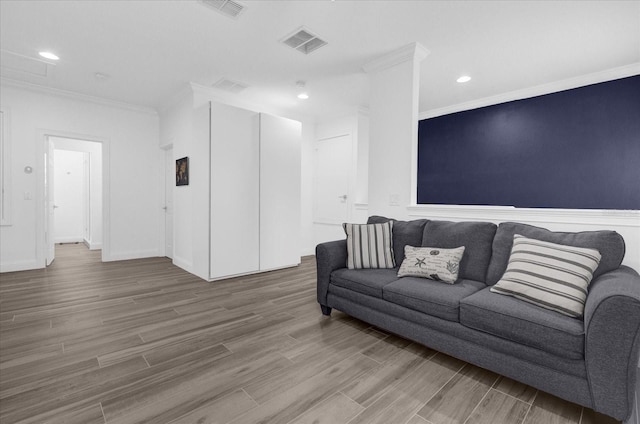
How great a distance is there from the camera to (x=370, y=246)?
2.87m

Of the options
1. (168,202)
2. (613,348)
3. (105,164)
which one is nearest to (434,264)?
(613,348)

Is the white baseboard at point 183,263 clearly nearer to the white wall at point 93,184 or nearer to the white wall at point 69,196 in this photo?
the white wall at point 93,184

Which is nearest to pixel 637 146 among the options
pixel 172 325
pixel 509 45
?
pixel 509 45

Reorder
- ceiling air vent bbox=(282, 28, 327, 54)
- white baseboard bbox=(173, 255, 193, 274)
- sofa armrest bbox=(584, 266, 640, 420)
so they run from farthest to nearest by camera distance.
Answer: white baseboard bbox=(173, 255, 193, 274) < ceiling air vent bbox=(282, 28, 327, 54) < sofa armrest bbox=(584, 266, 640, 420)

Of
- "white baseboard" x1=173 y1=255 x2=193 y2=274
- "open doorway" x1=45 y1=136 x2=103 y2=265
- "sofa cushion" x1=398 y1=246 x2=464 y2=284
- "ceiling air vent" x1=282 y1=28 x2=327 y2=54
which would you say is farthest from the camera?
"open doorway" x1=45 y1=136 x2=103 y2=265

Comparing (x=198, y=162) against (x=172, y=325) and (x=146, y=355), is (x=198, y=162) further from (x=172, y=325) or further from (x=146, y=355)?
(x=146, y=355)

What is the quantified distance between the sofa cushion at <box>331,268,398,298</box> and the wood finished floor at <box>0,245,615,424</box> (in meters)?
0.37

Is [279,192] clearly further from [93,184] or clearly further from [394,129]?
[93,184]

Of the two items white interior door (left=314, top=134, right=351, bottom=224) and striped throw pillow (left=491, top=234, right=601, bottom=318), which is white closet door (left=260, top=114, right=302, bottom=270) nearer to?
white interior door (left=314, top=134, right=351, bottom=224)

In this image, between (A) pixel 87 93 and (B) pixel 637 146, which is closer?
(B) pixel 637 146

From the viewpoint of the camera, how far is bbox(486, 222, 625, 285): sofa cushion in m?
1.90

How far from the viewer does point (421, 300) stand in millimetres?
2146

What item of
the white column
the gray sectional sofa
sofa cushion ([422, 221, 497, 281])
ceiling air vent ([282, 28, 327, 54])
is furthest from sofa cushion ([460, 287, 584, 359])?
ceiling air vent ([282, 28, 327, 54])

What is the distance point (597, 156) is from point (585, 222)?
2432 millimetres
